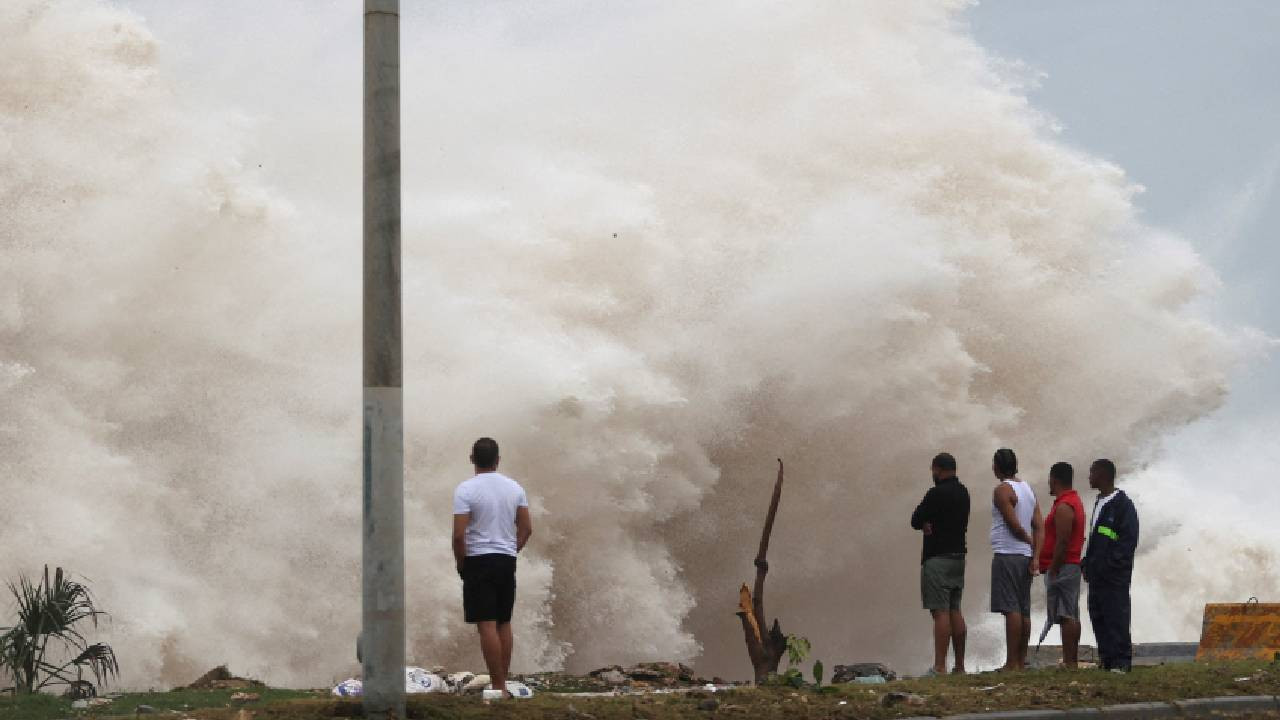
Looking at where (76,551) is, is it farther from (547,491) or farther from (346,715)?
(346,715)

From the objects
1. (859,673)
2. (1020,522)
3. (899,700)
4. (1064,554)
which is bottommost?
(899,700)

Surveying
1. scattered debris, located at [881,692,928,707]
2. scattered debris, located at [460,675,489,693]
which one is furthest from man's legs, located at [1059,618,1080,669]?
scattered debris, located at [460,675,489,693]

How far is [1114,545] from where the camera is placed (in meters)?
12.2

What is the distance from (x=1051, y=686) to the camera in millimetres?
10781

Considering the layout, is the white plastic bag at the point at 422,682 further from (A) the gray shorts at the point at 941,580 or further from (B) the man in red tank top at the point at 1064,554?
(B) the man in red tank top at the point at 1064,554

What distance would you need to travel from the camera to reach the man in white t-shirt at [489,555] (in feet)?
31.6

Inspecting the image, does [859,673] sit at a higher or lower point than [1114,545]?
lower

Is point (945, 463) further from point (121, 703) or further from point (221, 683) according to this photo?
point (221, 683)

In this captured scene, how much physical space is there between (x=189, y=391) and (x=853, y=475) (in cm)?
970

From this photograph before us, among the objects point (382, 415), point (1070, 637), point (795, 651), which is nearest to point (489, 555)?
point (382, 415)

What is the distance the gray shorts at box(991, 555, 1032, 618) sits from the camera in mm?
12422

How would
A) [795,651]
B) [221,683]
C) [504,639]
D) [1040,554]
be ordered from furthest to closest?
[221,683], [1040,554], [795,651], [504,639]

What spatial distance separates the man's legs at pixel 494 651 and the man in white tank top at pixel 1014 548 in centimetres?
431

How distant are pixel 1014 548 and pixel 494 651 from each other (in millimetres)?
4579
